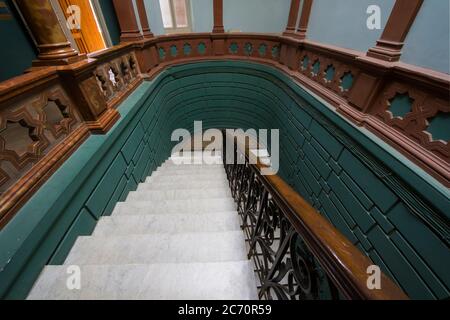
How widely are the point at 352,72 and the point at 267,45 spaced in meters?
3.22

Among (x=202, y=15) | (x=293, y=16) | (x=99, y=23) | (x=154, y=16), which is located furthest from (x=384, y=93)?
(x=202, y=15)

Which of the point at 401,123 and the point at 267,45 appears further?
the point at 267,45

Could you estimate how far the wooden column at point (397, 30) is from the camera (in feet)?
6.79

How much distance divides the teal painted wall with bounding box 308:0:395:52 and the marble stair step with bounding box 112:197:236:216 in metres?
4.58

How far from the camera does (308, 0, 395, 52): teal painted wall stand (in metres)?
4.28

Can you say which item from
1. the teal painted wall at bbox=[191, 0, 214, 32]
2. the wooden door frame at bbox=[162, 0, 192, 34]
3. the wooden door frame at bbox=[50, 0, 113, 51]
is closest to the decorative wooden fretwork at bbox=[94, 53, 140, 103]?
the wooden door frame at bbox=[50, 0, 113, 51]

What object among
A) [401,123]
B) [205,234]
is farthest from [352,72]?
[205,234]

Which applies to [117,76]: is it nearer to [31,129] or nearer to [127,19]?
[127,19]

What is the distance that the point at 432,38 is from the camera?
123 inches

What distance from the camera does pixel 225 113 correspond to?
7145 mm

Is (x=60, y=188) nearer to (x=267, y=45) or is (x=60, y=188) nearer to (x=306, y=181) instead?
(x=306, y=181)

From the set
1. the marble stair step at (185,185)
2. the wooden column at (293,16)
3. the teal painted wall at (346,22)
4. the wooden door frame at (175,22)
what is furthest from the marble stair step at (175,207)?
the wooden door frame at (175,22)
